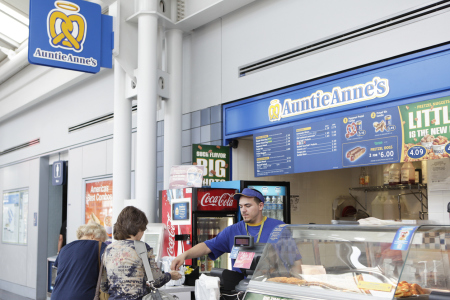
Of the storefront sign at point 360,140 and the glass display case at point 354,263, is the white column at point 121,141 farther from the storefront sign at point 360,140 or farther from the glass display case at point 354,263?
the glass display case at point 354,263

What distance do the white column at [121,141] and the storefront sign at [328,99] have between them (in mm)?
2169

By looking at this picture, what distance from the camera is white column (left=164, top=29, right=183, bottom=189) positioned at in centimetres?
678

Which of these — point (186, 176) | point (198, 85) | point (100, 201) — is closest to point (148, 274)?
point (186, 176)

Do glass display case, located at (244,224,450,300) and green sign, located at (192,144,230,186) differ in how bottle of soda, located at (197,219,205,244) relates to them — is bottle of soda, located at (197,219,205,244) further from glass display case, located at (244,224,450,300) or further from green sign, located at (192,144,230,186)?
glass display case, located at (244,224,450,300)

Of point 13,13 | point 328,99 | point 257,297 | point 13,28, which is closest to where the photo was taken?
point 257,297

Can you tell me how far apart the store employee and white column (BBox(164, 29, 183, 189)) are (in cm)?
278

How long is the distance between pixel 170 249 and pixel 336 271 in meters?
3.18

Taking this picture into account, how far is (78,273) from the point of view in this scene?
13.1 feet

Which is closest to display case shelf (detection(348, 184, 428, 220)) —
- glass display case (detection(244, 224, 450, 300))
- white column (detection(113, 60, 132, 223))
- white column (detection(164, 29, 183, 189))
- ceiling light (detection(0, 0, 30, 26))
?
white column (detection(164, 29, 183, 189))

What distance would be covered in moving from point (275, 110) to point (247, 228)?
2.20 m

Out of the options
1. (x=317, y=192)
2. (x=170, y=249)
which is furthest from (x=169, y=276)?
(x=317, y=192)

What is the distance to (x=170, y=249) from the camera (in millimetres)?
5762

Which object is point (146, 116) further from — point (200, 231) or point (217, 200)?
point (200, 231)

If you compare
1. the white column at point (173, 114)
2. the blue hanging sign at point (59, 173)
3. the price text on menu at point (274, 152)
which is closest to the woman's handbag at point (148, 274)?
the price text on menu at point (274, 152)
